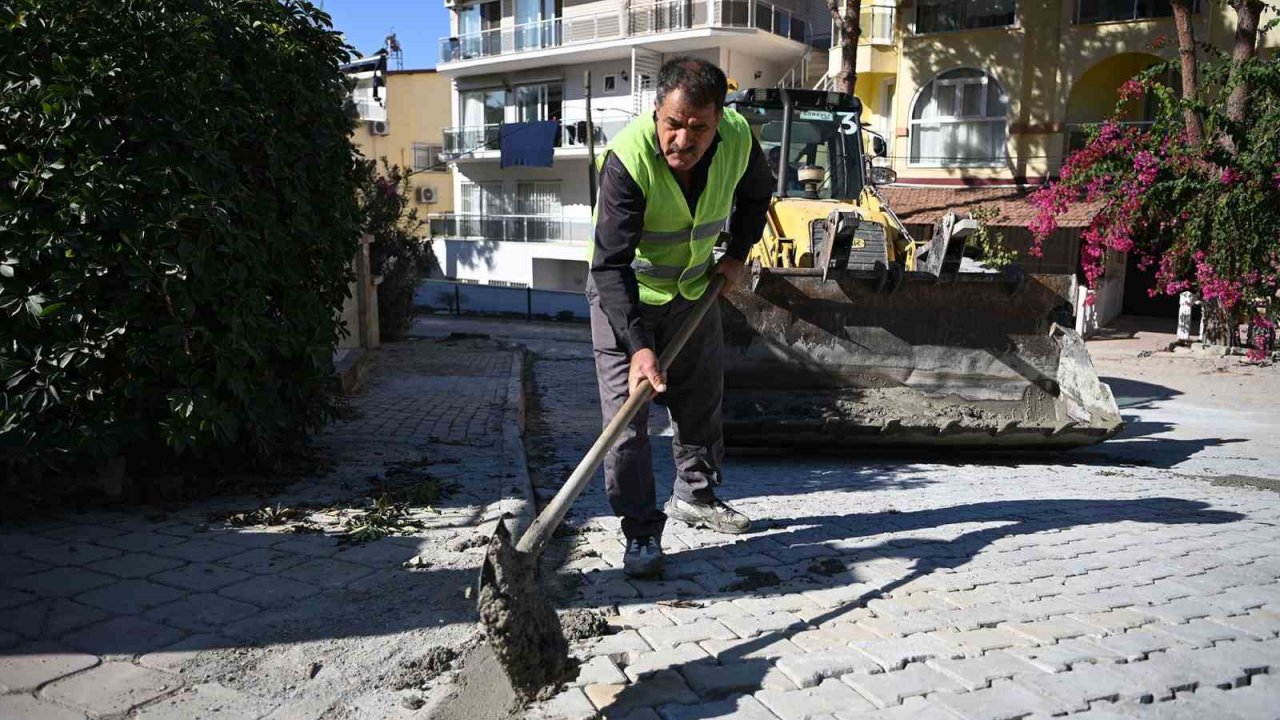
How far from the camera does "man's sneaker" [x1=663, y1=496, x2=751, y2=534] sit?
13.8 ft

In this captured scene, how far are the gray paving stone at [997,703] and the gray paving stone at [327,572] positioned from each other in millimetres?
2175

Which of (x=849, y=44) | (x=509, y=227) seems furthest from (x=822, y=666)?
(x=509, y=227)

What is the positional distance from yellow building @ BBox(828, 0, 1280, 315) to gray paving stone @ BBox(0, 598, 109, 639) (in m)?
18.7

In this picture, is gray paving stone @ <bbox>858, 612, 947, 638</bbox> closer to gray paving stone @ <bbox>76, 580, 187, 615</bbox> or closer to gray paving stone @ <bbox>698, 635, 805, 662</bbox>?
gray paving stone @ <bbox>698, 635, 805, 662</bbox>

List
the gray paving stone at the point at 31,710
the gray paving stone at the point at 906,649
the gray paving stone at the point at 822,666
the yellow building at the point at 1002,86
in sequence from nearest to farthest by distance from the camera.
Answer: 1. the gray paving stone at the point at 31,710
2. the gray paving stone at the point at 822,666
3. the gray paving stone at the point at 906,649
4. the yellow building at the point at 1002,86

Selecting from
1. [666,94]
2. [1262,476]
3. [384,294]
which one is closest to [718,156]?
[666,94]

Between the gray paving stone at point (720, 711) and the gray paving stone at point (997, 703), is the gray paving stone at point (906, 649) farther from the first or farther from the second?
the gray paving stone at point (720, 711)

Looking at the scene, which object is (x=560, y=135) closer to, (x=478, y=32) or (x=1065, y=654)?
(x=478, y=32)

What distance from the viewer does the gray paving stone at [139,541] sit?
3.84 metres

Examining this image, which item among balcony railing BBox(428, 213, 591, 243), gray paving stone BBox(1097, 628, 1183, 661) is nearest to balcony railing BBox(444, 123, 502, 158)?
balcony railing BBox(428, 213, 591, 243)

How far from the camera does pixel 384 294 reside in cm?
1388

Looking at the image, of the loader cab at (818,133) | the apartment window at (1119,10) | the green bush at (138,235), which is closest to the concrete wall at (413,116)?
the apartment window at (1119,10)

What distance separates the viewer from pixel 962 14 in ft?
68.8

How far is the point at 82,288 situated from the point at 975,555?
3.91 metres
